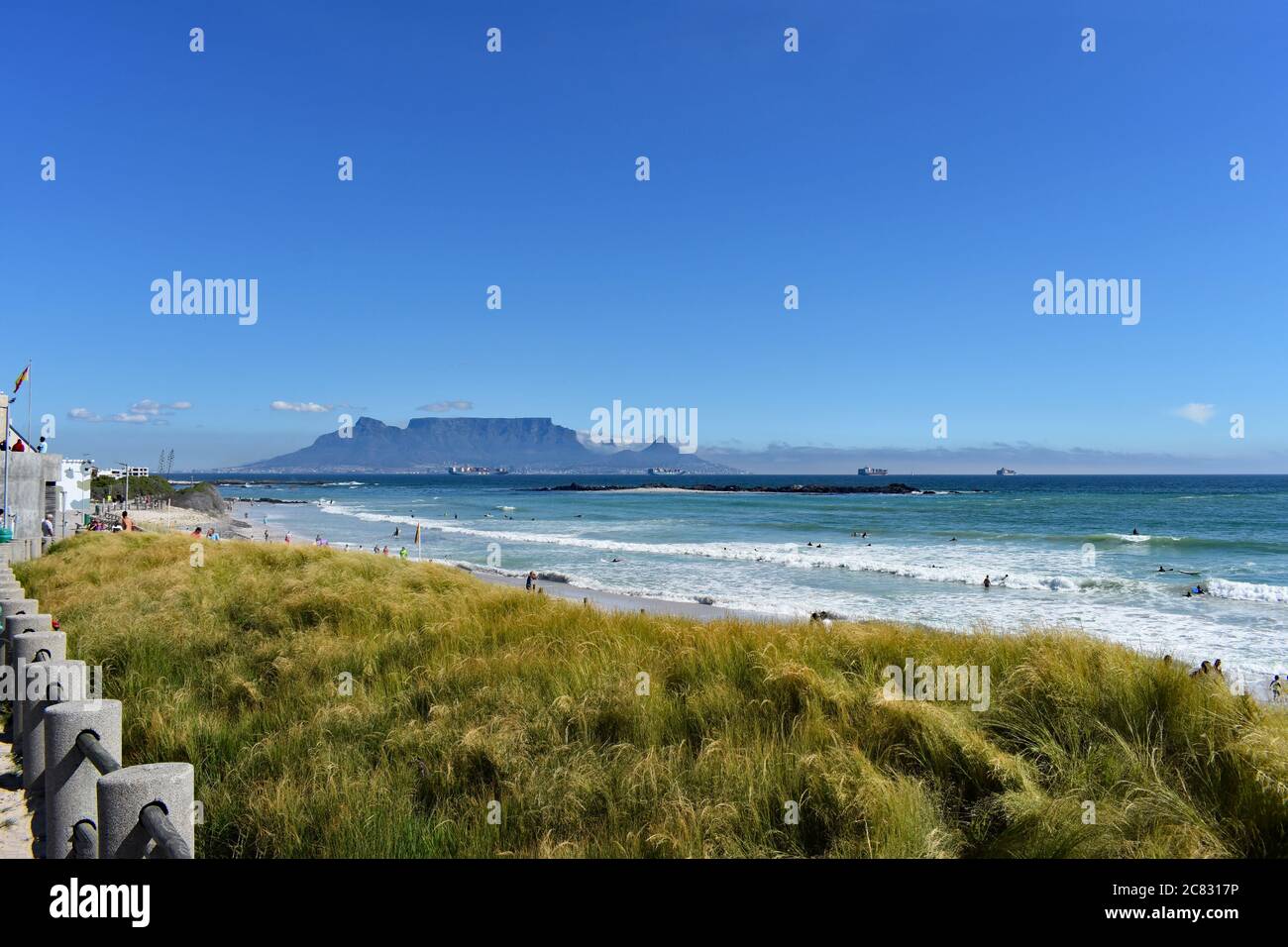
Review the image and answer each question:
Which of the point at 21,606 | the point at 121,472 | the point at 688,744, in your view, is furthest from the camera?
the point at 121,472

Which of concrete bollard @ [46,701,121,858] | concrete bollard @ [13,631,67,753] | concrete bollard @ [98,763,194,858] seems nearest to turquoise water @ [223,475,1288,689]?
concrete bollard @ [98,763,194,858]

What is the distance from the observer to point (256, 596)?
9.64m

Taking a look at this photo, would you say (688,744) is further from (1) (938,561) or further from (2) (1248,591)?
(1) (938,561)

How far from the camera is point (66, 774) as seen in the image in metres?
3.75

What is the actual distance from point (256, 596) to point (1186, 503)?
98.1m

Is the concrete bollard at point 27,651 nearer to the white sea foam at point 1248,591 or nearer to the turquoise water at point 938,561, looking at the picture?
the turquoise water at point 938,561

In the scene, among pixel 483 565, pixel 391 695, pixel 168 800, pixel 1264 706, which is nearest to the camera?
pixel 168 800

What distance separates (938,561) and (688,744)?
3351cm

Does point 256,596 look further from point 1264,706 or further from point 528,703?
point 1264,706

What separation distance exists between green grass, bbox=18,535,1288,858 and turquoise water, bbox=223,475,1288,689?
323 cm

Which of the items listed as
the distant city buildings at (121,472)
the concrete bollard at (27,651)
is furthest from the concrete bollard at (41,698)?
the distant city buildings at (121,472)

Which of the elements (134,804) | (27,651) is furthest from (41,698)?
(134,804)

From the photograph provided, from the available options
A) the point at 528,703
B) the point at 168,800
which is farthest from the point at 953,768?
the point at 168,800
